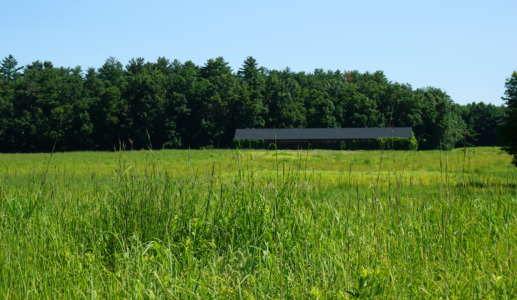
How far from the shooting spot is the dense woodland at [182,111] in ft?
192

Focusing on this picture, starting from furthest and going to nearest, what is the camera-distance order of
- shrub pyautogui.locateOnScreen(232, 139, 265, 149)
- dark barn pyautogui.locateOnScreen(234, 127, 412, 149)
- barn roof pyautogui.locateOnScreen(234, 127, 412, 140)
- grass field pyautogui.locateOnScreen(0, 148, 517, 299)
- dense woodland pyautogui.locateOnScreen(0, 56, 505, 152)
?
dense woodland pyautogui.locateOnScreen(0, 56, 505, 152) < barn roof pyautogui.locateOnScreen(234, 127, 412, 140) < dark barn pyautogui.locateOnScreen(234, 127, 412, 149) < shrub pyautogui.locateOnScreen(232, 139, 265, 149) < grass field pyautogui.locateOnScreen(0, 148, 517, 299)

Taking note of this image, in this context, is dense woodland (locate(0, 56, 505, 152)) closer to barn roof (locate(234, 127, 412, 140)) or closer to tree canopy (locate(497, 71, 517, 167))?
barn roof (locate(234, 127, 412, 140))

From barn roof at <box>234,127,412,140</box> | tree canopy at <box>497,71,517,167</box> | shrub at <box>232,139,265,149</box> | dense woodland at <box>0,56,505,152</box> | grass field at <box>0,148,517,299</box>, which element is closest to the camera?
grass field at <box>0,148,517,299</box>

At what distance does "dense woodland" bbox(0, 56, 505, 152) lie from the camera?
5847 centimetres

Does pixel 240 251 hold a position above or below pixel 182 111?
below

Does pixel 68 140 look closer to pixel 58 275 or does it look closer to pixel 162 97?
pixel 162 97

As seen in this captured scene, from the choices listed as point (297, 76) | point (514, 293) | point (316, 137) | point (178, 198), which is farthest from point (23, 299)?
point (297, 76)

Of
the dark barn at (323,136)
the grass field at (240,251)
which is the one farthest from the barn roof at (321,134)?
the grass field at (240,251)

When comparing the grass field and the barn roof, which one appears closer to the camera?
the grass field

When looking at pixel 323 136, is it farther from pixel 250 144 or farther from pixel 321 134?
pixel 250 144

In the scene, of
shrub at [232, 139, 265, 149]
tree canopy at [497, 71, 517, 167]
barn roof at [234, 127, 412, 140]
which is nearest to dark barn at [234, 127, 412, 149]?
barn roof at [234, 127, 412, 140]

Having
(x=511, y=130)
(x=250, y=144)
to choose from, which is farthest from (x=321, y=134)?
(x=250, y=144)

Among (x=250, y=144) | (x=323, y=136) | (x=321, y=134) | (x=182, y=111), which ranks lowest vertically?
(x=250, y=144)

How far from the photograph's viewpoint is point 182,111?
62.7 m
